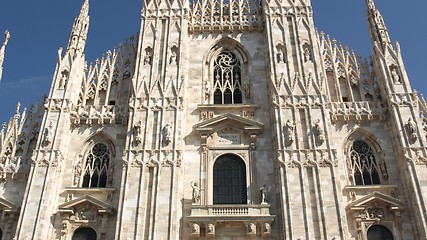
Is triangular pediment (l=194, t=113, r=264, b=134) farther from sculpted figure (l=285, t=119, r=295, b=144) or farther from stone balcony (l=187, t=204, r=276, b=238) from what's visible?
stone balcony (l=187, t=204, r=276, b=238)

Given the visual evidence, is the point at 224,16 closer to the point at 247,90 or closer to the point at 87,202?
the point at 247,90

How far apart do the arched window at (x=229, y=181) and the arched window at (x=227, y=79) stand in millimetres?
3257

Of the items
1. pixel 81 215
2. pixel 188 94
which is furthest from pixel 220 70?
pixel 81 215

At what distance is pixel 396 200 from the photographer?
17953 mm

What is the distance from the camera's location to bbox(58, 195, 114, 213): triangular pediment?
18188 mm

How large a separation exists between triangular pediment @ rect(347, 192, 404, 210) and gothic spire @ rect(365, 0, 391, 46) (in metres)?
7.73

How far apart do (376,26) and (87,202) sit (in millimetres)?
15794

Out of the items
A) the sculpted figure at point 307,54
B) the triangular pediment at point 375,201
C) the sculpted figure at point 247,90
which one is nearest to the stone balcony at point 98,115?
the sculpted figure at point 247,90

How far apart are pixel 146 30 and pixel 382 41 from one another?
1145cm

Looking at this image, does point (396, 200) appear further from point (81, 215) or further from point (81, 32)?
point (81, 32)

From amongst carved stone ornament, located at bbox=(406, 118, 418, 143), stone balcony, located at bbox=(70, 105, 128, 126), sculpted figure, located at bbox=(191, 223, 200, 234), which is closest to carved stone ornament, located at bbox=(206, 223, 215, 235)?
sculpted figure, located at bbox=(191, 223, 200, 234)

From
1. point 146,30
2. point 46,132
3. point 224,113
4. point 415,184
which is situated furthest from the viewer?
point 146,30

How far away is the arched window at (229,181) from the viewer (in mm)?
18891

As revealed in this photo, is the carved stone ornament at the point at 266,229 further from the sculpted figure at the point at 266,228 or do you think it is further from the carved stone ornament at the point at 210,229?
the carved stone ornament at the point at 210,229
